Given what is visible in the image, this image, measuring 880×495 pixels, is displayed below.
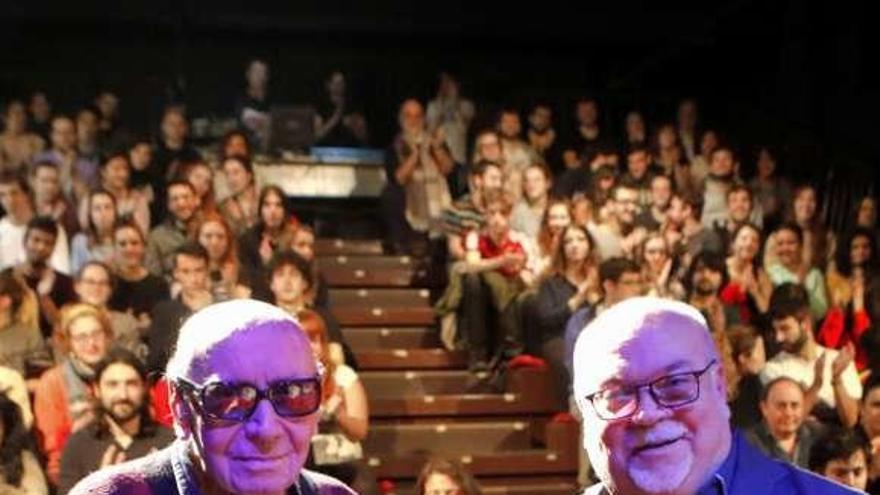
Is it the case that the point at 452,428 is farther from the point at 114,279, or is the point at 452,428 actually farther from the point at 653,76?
the point at 653,76

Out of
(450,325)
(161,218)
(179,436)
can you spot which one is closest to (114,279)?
(161,218)

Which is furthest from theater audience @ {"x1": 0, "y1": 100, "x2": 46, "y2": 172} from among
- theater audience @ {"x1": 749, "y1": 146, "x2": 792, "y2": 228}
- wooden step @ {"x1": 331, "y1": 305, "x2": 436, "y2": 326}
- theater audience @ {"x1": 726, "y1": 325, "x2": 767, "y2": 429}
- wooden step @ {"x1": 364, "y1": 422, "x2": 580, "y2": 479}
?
theater audience @ {"x1": 749, "y1": 146, "x2": 792, "y2": 228}

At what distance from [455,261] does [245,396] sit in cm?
666

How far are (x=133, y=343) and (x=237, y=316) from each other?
4.93 metres

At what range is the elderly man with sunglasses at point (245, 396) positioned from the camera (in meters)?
1.87

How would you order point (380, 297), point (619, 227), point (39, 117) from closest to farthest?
point (619, 227)
point (380, 297)
point (39, 117)

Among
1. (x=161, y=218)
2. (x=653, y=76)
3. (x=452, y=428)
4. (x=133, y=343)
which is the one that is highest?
(x=653, y=76)

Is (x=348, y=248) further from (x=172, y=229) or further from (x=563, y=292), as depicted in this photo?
(x=563, y=292)

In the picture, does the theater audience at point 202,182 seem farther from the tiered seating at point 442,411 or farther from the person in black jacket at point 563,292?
the person in black jacket at point 563,292

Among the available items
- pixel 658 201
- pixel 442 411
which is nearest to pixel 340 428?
pixel 442 411

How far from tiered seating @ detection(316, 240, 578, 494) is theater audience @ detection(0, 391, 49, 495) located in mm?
1941

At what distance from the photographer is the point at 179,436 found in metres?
1.95

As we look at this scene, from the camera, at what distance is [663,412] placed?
1922 millimetres

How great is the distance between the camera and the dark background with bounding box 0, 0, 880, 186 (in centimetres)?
1189
